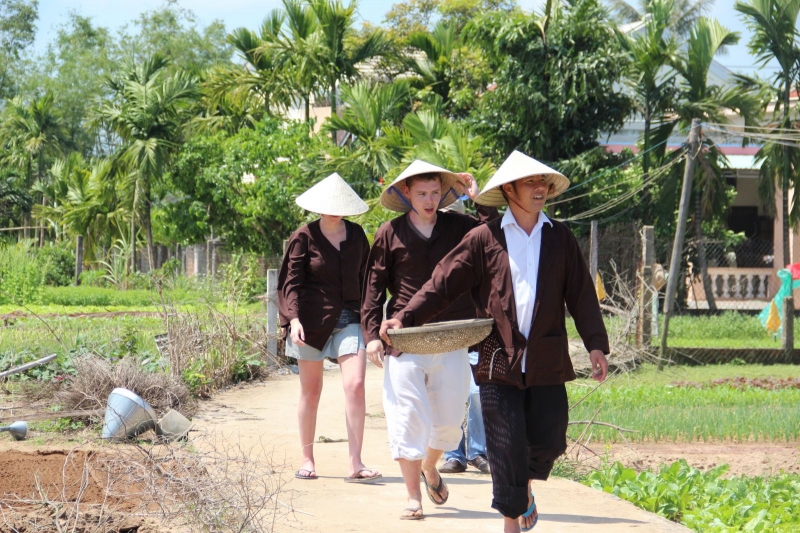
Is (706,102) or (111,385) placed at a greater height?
(706,102)

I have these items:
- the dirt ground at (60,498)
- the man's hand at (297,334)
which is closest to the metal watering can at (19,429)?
the dirt ground at (60,498)

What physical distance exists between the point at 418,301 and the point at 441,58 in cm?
2049

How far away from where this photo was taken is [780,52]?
21.2 metres

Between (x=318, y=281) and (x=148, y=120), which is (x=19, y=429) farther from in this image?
(x=148, y=120)

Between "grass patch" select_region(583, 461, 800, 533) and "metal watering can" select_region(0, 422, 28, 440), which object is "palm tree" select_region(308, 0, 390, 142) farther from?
"grass patch" select_region(583, 461, 800, 533)

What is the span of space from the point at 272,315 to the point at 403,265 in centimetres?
712

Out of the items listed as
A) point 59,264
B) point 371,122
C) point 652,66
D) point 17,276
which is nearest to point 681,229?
point 652,66

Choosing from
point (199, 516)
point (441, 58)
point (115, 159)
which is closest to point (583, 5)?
point (441, 58)

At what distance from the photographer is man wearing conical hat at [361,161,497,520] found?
547 centimetres

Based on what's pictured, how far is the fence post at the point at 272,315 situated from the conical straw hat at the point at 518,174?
7389 mm

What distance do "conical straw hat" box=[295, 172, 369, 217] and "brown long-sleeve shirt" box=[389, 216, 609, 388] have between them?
1.48 metres

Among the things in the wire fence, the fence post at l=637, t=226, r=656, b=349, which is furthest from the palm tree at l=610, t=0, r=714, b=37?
the fence post at l=637, t=226, r=656, b=349

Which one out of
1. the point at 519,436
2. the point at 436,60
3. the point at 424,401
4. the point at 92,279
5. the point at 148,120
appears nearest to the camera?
the point at 519,436

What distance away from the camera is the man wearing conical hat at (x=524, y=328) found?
4884 mm
